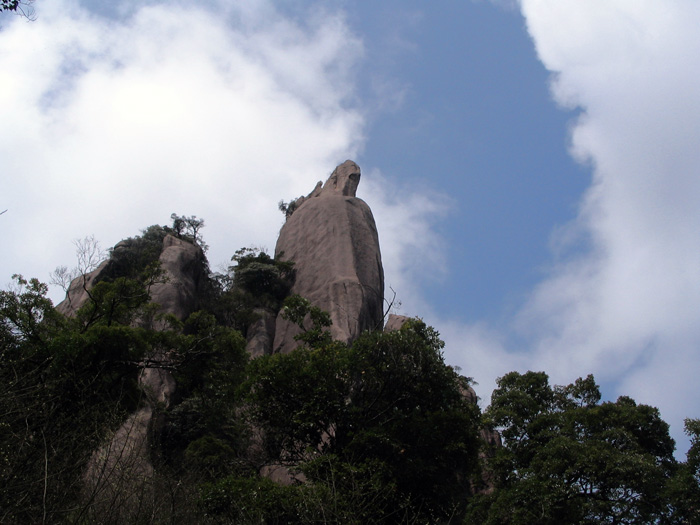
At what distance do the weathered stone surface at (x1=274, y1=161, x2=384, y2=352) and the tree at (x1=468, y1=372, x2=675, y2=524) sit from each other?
6961mm

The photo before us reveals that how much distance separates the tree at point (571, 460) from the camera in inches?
695

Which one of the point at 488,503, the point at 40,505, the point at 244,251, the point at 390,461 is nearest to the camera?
the point at 40,505

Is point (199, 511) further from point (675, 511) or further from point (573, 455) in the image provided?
point (675, 511)

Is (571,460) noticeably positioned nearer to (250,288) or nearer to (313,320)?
(313,320)

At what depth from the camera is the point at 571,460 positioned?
59.7ft

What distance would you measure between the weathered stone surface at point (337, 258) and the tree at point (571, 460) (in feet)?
22.8

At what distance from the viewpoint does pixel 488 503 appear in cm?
1944

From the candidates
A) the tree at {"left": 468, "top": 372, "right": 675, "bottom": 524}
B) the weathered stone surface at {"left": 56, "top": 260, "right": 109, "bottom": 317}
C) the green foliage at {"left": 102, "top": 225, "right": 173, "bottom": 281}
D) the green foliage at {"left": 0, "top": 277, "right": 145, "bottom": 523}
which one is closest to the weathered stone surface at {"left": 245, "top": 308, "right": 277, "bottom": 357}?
the green foliage at {"left": 102, "top": 225, "right": 173, "bottom": 281}

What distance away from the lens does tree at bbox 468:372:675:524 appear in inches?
695

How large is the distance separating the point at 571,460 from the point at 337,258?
15.3 meters

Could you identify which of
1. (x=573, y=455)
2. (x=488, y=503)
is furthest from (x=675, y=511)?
(x=488, y=503)

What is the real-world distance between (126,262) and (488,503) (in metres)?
19.9

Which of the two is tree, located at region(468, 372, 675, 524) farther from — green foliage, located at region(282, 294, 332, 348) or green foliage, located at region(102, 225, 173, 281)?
green foliage, located at region(102, 225, 173, 281)

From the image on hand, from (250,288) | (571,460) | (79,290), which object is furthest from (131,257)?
(571,460)
